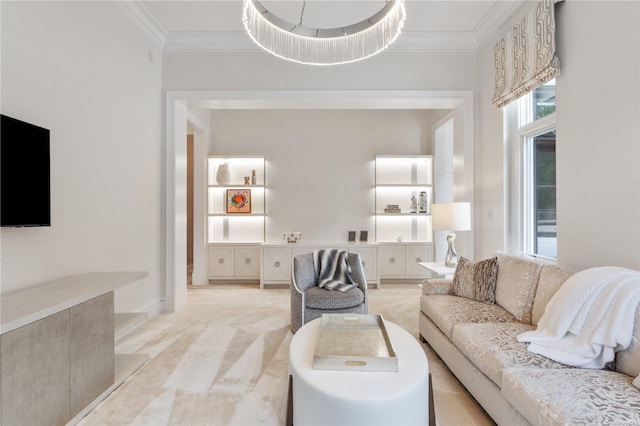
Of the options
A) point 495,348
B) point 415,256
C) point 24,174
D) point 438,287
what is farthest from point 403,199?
point 24,174

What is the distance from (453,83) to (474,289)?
255 cm

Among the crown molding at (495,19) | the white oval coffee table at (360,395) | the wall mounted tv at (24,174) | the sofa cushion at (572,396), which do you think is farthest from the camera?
the crown molding at (495,19)

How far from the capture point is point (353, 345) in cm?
177

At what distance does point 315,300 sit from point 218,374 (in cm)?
102

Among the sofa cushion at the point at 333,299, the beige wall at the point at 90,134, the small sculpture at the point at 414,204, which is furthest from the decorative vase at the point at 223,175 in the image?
the small sculpture at the point at 414,204

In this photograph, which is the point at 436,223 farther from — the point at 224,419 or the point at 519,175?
the point at 224,419

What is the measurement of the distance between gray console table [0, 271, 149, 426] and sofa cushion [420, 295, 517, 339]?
7.55 ft

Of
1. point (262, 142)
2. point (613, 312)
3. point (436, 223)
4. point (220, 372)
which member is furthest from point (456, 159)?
point (220, 372)

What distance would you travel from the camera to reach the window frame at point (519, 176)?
314cm

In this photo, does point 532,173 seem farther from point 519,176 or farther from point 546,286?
point 546,286

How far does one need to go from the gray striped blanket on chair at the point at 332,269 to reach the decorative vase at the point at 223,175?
104 inches

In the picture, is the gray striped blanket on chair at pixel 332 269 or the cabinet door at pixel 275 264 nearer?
the gray striped blanket on chair at pixel 332 269

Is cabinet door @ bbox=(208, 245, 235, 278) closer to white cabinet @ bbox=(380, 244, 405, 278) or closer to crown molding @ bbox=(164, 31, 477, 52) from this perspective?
white cabinet @ bbox=(380, 244, 405, 278)

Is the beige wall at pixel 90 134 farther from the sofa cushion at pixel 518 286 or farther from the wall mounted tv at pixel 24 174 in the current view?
the sofa cushion at pixel 518 286
